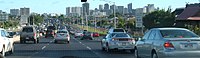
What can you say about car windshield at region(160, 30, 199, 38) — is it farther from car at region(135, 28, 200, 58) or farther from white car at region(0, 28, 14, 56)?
white car at region(0, 28, 14, 56)

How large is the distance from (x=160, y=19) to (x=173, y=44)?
65.9 meters

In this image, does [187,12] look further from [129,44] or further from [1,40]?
[1,40]

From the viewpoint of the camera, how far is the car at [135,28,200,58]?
15.2 m

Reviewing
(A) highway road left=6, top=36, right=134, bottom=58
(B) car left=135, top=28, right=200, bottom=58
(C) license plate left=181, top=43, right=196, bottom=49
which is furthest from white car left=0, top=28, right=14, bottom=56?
(C) license plate left=181, top=43, right=196, bottom=49

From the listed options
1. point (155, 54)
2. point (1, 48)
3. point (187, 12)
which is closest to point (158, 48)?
point (155, 54)

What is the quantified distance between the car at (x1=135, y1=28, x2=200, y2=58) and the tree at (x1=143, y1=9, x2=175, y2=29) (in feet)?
201

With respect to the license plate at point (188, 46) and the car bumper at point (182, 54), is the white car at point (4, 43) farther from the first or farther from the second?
the license plate at point (188, 46)

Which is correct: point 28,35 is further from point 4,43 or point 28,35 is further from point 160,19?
point 160,19

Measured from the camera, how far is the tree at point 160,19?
258 ft

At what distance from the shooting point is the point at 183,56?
1523cm

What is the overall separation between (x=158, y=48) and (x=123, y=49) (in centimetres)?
1073

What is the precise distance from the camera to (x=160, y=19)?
80.6m

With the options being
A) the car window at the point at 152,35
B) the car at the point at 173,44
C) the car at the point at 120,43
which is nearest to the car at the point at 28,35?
the car at the point at 120,43


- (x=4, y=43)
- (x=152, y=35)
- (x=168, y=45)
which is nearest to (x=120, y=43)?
(x=4, y=43)
